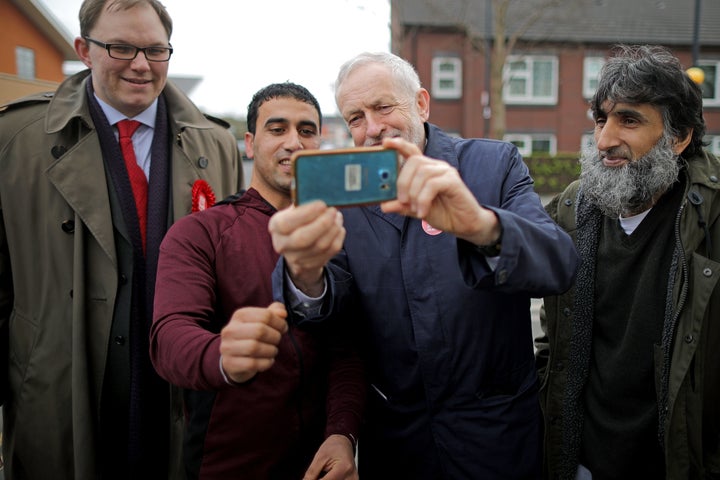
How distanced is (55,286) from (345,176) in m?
1.68

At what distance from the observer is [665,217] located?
2303 millimetres

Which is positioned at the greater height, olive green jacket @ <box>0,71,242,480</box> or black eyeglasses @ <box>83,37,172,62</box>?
black eyeglasses @ <box>83,37,172,62</box>

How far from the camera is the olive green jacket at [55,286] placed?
92.6 inches

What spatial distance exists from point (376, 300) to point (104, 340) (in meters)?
1.26

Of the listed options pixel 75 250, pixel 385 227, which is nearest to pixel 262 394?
pixel 385 227

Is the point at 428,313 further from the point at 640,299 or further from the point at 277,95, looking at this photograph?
the point at 277,95

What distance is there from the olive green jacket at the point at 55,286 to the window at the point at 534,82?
23.4 meters

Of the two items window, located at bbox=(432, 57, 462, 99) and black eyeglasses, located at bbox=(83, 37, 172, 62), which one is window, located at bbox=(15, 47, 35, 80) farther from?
black eyeglasses, located at bbox=(83, 37, 172, 62)

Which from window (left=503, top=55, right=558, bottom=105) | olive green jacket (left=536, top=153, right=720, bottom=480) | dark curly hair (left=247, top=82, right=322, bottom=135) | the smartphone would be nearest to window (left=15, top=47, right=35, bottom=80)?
window (left=503, top=55, right=558, bottom=105)

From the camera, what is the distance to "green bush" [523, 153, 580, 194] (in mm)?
19500

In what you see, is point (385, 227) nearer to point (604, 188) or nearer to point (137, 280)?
point (604, 188)

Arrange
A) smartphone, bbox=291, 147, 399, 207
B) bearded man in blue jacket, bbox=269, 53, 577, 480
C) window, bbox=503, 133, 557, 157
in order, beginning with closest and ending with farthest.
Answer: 1. smartphone, bbox=291, 147, 399, 207
2. bearded man in blue jacket, bbox=269, 53, 577, 480
3. window, bbox=503, 133, 557, 157

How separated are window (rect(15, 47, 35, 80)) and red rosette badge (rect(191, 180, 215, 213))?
741 inches

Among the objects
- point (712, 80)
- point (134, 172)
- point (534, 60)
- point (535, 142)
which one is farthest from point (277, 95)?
point (712, 80)
